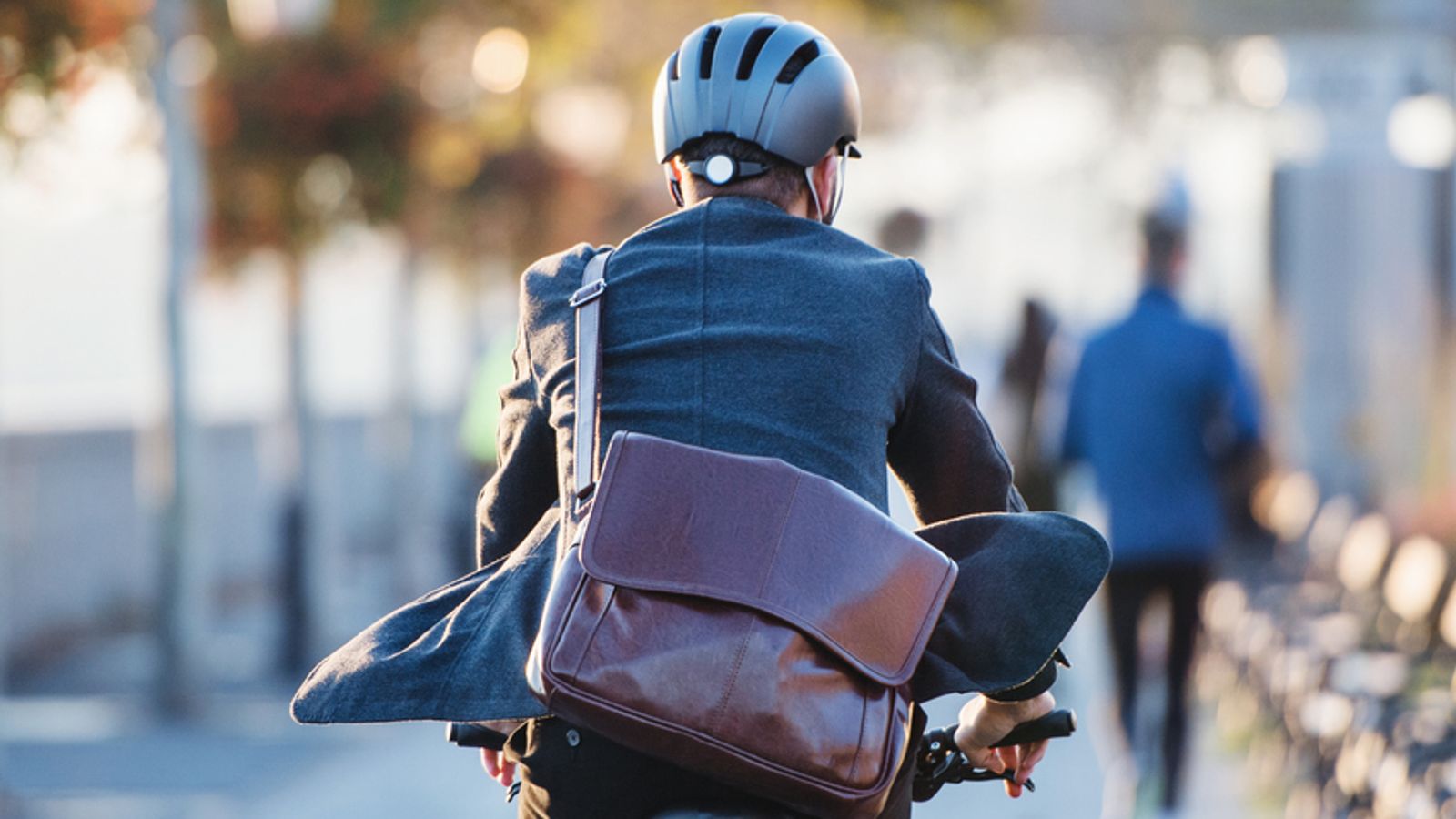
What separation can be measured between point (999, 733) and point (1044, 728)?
0.19 feet

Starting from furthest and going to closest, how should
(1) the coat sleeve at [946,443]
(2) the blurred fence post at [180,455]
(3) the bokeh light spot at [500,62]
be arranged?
(3) the bokeh light spot at [500,62]
(2) the blurred fence post at [180,455]
(1) the coat sleeve at [946,443]

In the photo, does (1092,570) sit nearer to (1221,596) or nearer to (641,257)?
(641,257)

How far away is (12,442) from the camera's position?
13500 mm

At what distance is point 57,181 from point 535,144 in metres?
9.99

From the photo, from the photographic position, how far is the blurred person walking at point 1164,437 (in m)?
7.18

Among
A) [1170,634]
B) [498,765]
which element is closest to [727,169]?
[498,765]

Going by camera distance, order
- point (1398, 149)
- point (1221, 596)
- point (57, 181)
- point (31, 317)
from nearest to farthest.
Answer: point (57, 181) < point (1221, 596) < point (1398, 149) < point (31, 317)

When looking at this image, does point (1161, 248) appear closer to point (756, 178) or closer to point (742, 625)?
point (756, 178)

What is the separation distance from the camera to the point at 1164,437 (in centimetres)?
721

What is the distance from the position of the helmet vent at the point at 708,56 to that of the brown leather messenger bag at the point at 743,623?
59 centimetres

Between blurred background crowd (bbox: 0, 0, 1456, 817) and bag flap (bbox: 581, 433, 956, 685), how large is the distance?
2.82 metres

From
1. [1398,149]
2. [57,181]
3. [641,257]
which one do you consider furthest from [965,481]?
[1398,149]

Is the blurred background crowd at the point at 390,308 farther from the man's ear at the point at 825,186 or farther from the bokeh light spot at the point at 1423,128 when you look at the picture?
the man's ear at the point at 825,186

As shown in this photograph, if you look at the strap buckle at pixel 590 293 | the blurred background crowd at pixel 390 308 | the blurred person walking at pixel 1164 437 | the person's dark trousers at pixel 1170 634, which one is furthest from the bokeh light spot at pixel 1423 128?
the strap buckle at pixel 590 293
